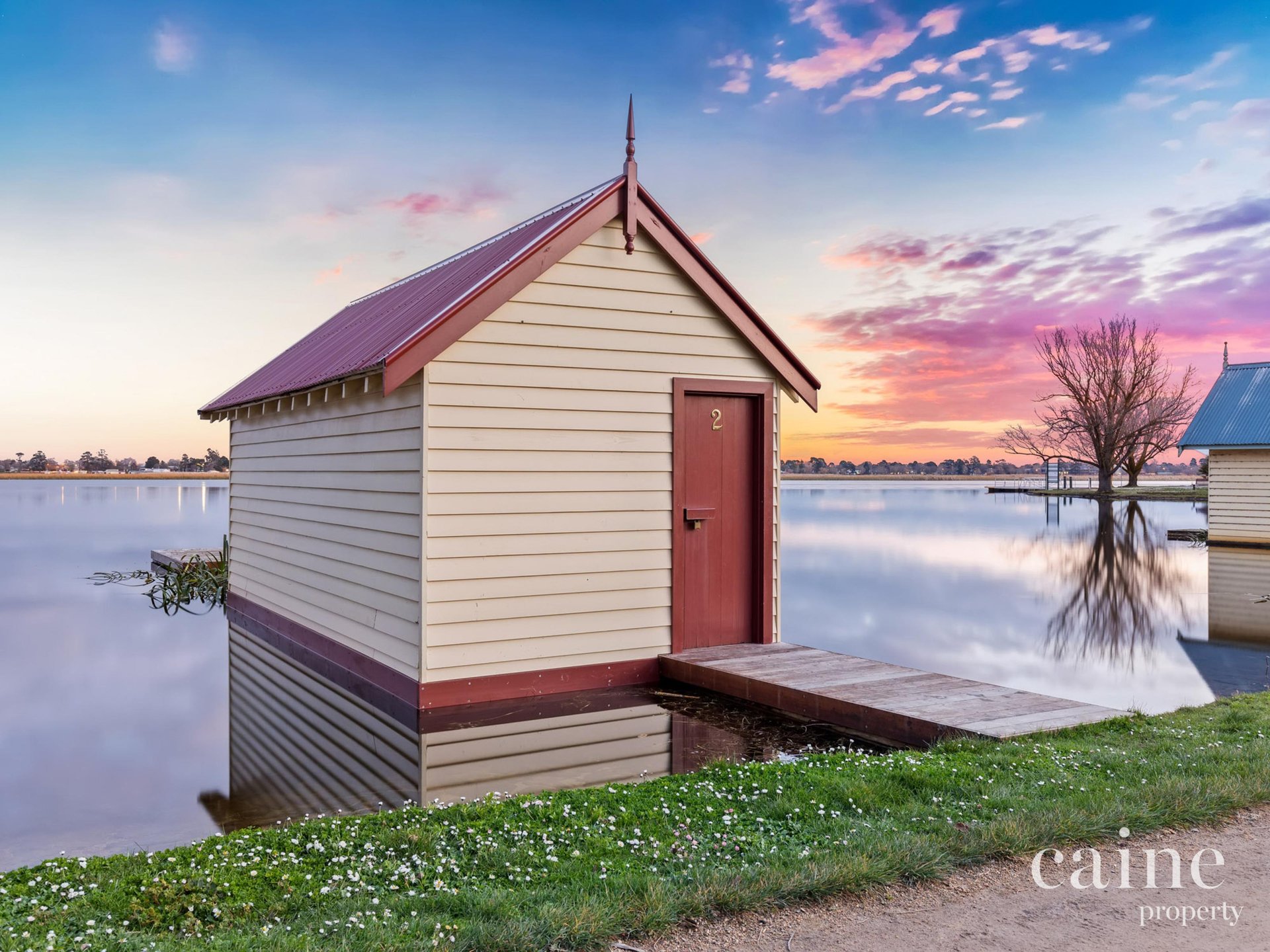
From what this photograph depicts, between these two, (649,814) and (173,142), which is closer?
(649,814)

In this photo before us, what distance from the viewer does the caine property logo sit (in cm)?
358

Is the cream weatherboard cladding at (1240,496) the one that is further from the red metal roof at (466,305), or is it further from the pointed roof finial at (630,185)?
the pointed roof finial at (630,185)

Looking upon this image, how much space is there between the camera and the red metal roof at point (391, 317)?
327 inches

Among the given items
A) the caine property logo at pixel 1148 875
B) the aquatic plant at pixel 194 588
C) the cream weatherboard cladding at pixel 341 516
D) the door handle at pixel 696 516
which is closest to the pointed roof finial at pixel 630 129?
the cream weatherboard cladding at pixel 341 516

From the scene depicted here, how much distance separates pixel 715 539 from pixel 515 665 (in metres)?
2.59

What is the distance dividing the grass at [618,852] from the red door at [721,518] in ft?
11.7

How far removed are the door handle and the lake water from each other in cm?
185

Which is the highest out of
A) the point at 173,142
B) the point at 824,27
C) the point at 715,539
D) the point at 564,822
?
the point at 824,27

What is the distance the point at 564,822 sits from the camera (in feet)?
15.3

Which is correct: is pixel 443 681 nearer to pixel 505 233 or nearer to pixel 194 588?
pixel 505 233

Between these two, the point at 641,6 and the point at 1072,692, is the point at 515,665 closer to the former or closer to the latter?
the point at 1072,692

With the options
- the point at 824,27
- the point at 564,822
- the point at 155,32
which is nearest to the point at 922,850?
the point at 564,822

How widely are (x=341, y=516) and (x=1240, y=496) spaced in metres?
23.7

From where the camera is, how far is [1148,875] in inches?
156
